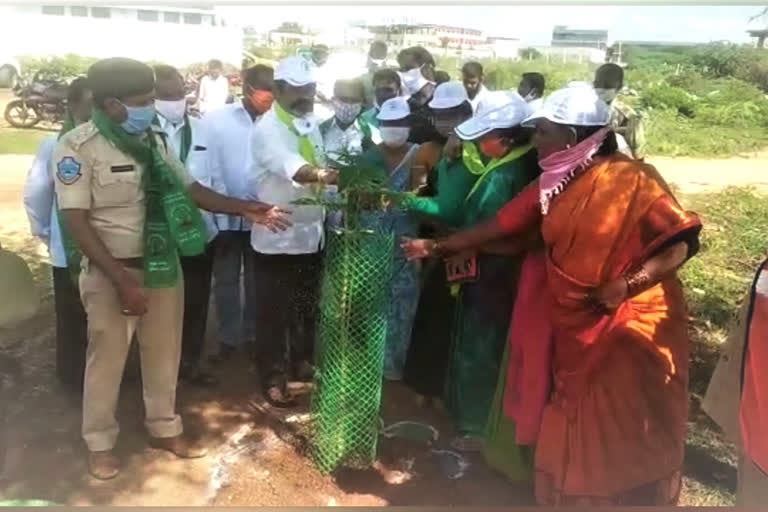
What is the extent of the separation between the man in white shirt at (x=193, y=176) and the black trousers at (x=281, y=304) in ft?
1.23

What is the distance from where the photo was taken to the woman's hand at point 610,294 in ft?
9.05

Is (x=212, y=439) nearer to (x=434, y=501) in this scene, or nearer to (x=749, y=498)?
(x=434, y=501)

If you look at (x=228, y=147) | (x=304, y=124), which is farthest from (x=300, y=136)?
(x=228, y=147)

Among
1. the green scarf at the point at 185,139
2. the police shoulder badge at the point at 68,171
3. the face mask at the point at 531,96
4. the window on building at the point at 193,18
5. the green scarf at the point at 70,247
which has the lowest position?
the green scarf at the point at 70,247

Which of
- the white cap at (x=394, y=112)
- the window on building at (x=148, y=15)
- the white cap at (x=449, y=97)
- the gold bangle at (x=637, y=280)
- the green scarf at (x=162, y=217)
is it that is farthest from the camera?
the white cap at (x=449, y=97)

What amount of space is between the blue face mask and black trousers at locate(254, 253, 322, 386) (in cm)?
93

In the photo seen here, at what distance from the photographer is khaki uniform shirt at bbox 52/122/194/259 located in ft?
9.93

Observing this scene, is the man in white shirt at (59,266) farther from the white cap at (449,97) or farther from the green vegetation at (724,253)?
the green vegetation at (724,253)

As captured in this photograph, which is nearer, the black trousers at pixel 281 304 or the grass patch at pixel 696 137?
the black trousers at pixel 281 304

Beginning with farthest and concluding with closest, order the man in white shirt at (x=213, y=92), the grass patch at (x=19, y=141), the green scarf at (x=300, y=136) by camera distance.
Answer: the man in white shirt at (x=213, y=92)
the grass patch at (x=19, y=141)
the green scarf at (x=300, y=136)

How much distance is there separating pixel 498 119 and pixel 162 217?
1.27 metres

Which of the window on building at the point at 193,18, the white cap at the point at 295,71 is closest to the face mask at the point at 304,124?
the white cap at the point at 295,71

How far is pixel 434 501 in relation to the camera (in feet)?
11.2

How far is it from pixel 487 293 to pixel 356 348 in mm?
558
